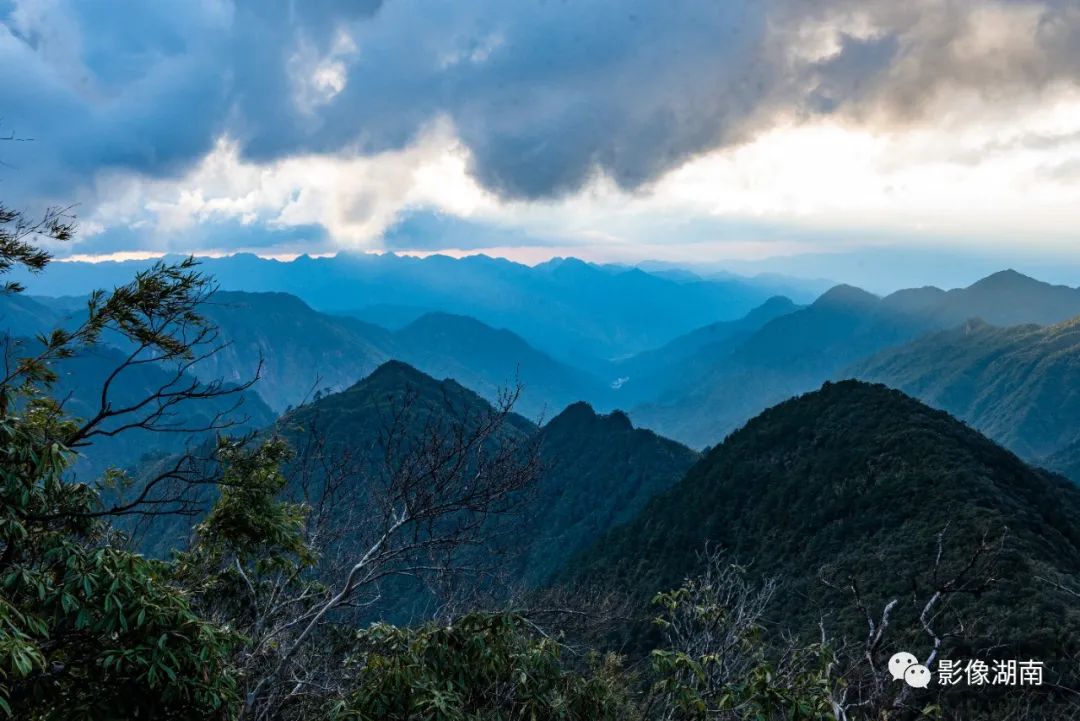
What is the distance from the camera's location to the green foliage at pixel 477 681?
23.9 feet

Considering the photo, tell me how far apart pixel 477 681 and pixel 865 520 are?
42090 mm

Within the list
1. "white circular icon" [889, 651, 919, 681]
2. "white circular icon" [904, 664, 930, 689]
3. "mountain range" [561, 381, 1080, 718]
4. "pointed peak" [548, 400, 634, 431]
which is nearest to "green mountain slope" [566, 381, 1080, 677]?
"mountain range" [561, 381, 1080, 718]

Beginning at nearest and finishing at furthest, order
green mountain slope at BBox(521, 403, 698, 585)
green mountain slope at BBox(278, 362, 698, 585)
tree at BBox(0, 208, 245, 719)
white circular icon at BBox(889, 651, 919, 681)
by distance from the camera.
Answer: tree at BBox(0, 208, 245, 719), white circular icon at BBox(889, 651, 919, 681), green mountain slope at BBox(521, 403, 698, 585), green mountain slope at BBox(278, 362, 698, 585)

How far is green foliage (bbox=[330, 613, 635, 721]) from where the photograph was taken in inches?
286

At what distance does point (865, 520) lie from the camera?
42781 mm

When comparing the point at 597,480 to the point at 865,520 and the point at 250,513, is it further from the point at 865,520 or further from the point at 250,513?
the point at 250,513

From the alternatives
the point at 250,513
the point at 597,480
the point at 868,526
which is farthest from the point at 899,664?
the point at 597,480

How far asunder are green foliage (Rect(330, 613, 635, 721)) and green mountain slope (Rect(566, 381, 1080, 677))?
57.7 ft

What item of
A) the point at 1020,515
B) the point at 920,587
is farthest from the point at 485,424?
the point at 1020,515

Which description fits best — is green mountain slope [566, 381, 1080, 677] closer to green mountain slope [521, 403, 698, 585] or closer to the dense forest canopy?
the dense forest canopy

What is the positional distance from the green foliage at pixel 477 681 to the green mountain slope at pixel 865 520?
17.6 metres

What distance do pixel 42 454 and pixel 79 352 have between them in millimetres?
2601

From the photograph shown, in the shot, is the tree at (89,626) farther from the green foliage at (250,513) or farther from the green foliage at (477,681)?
the green foliage at (250,513)

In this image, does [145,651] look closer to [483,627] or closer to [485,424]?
[483,627]
